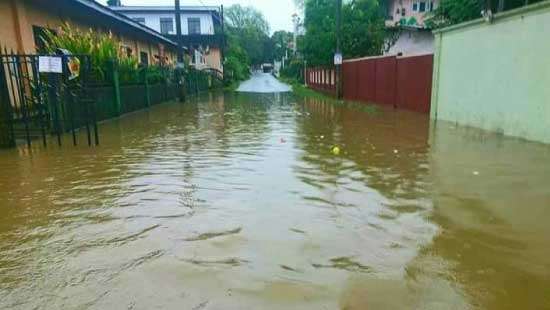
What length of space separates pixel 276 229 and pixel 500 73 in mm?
7934

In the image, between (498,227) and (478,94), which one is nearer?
(498,227)

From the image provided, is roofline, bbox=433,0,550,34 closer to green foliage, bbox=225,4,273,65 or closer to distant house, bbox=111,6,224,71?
distant house, bbox=111,6,224,71

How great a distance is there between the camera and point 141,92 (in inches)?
661

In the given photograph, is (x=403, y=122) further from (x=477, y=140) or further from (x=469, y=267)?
(x=469, y=267)

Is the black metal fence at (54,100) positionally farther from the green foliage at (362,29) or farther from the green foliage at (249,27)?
the green foliage at (249,27)

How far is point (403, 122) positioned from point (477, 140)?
3.30 metres

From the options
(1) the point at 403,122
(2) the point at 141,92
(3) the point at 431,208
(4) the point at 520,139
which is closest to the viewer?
(3) the point at 431,208

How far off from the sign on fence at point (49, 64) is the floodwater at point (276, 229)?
1.48 meters

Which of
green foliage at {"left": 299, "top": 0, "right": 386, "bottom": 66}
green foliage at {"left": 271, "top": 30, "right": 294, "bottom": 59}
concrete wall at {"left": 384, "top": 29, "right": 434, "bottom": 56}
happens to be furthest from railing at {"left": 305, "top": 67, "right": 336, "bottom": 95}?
green foliage at {"left": 271, "top": 30, "right": 294, "bottom": 59}

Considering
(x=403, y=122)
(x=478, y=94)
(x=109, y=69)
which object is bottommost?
(x=403, y=122)

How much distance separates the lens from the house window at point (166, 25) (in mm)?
44656

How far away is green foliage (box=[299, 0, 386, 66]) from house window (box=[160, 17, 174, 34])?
77.8 ft

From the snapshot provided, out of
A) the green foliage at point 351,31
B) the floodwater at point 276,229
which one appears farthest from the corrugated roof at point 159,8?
the floodwater at point 276,229

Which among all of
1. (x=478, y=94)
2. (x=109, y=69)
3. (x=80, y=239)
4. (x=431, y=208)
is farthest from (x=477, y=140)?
(x=109, y=69)
